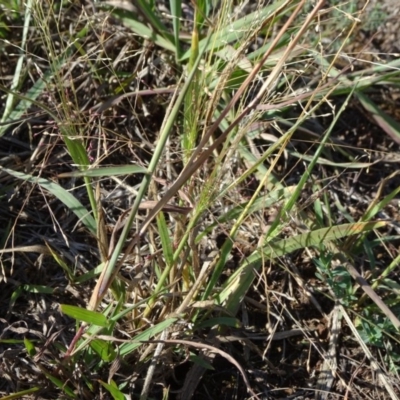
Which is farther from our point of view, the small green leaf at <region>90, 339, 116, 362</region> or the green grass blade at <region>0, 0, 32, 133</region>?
the green grass blade at <region>0, 0, 32, 133</region>

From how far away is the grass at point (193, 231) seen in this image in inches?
53.1

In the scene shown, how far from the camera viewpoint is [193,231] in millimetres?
1399

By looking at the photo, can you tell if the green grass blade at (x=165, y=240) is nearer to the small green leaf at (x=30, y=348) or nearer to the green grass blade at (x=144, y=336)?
the green grass blade at (x=144, y=336)

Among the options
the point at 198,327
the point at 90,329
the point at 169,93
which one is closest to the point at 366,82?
the point at 169,93

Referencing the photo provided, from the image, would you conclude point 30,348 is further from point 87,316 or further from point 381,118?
point 381,118

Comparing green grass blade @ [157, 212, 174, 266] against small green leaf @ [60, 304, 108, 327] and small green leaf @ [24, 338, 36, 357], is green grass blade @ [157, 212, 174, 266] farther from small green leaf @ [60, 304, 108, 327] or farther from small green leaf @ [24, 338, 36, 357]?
small green leaf @ [24, 338, 36, 357]

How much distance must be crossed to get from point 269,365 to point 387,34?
117 centimetres

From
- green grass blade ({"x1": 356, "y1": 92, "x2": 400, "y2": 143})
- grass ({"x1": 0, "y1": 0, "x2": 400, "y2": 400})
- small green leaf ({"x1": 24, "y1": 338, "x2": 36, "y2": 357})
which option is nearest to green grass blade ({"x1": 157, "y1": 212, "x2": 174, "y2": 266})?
grass ({"x1": 0, "y1": 0, "x2": 400, "y2": 400})

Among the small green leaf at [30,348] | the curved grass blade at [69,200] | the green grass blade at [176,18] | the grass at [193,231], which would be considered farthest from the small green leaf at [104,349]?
the green grass blade at [176,18]

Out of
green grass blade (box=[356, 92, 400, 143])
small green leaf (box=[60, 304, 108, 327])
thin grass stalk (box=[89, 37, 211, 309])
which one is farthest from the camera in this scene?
green grass blade (box=[356, 92, 400, 143])

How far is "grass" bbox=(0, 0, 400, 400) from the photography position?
1350mm

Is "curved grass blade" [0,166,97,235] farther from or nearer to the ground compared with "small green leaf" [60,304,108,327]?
nearer to the ground

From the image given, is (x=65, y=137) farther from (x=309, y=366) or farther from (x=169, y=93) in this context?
(x=309, y=366)

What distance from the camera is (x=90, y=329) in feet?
4.46
